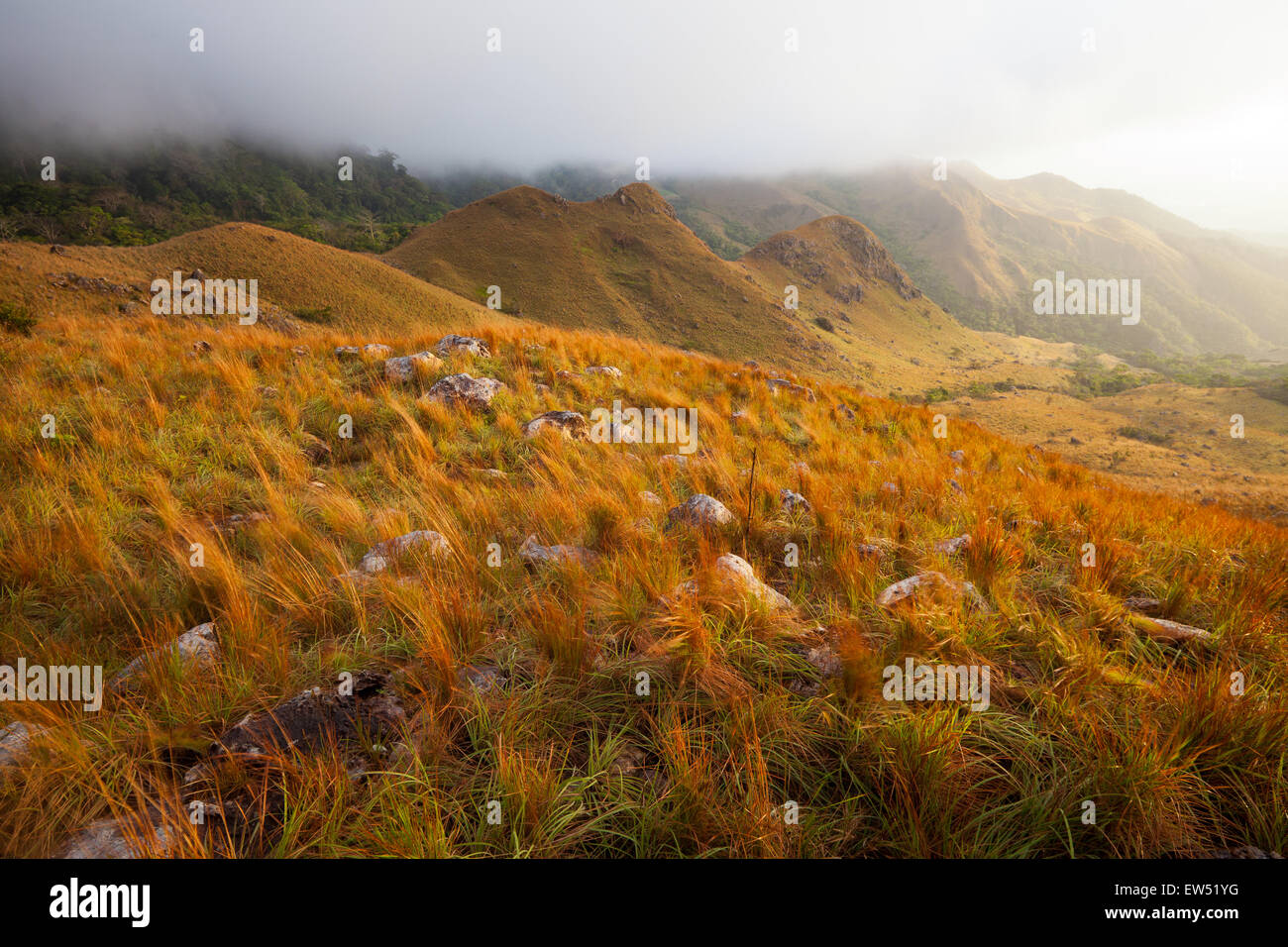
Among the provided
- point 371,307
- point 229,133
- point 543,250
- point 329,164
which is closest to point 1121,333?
point 543,250

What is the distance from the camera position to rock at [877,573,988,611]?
2.34 m

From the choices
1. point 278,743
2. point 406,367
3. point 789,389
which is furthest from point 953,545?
point 789,389

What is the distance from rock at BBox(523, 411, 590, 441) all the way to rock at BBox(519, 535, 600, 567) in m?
2.40

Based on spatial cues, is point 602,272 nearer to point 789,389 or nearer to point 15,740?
point 789,389

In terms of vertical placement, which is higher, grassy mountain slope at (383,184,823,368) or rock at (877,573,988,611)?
grassy mountain slope at (383,184,823,368)

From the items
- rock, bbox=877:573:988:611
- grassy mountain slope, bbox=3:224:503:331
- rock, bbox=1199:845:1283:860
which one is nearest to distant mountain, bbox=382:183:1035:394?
grassy mountain slope, bbox=3:224:503:331

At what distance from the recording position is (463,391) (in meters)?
5.89

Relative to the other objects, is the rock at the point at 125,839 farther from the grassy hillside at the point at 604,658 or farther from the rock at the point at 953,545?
the rock at the point at 953,545

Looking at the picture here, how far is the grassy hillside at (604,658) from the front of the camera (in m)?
1.35

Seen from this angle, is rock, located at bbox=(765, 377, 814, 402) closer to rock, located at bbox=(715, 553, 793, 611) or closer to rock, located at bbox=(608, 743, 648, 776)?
rock, located at bbox=(715, 553, 793, 611)

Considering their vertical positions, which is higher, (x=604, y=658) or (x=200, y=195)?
(x=200, y=195)

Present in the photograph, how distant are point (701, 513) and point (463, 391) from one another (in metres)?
3.94

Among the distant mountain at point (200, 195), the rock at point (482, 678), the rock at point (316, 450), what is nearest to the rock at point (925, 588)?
the rock at point (482, 678)

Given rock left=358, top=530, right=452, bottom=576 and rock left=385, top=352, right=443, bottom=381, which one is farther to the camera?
rock left=385, top=352, right=443, bottom=381
